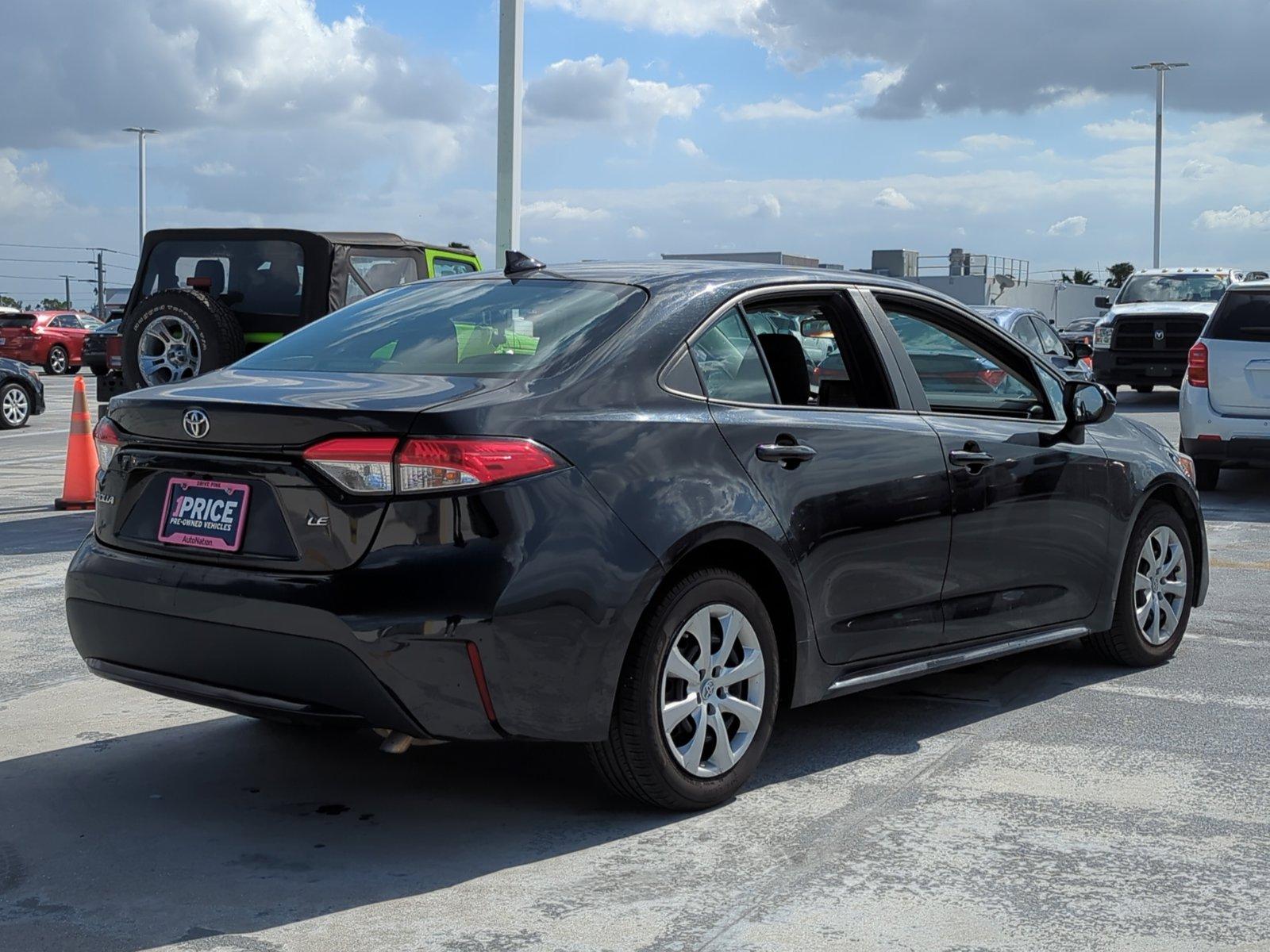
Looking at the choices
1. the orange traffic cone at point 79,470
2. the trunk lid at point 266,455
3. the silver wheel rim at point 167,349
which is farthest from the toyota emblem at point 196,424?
the orange traffic cone at point 79,470

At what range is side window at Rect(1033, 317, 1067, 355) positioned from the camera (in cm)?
1675

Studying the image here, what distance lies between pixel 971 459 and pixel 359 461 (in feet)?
7.59

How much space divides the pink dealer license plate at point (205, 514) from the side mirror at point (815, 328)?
6.55 feet

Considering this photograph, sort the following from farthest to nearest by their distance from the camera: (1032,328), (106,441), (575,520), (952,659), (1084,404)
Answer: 1. (1032,328)
2. (1084,404)
3. (952,659)
4. (106,441)
5. (575,520)

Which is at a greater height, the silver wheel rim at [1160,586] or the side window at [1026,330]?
the side window at [1026,330]

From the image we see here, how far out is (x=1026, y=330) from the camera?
16.4 m

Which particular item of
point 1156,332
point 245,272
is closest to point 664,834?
point 245,272

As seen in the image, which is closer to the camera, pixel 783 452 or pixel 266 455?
pixel 266 455

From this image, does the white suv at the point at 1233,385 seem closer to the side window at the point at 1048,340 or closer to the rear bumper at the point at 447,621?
the side window at the point at 1048,340

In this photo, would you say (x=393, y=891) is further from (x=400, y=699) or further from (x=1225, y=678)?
(x=1225, y=678)

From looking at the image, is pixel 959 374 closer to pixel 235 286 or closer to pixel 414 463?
pixel 414 463

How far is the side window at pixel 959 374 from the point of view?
5.61m

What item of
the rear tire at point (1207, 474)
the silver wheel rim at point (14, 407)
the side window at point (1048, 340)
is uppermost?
the side window at point (1048, 340)

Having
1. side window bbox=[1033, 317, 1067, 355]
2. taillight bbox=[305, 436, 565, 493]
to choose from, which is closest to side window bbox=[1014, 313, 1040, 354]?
side window bbox=[1033, 317, 1067, 355]
